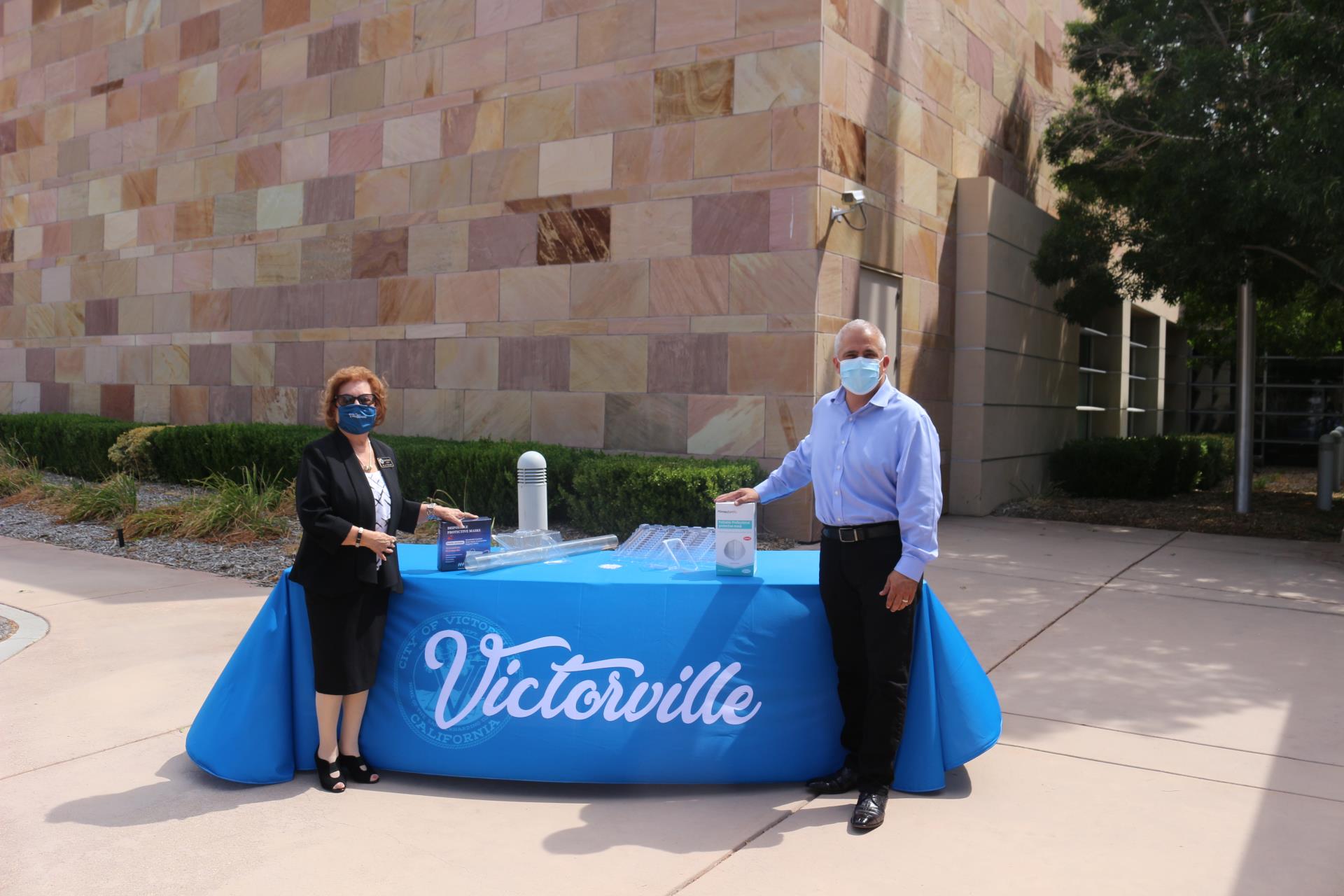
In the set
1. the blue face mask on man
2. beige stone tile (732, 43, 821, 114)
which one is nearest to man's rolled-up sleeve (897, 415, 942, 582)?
the blue face mask on man

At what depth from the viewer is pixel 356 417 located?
4.68 metres

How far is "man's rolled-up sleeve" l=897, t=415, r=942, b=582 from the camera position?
14.2ft

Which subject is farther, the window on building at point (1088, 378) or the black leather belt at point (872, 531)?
the window on building at point (1088, 378)

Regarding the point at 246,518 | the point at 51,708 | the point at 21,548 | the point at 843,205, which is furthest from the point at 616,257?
the point at 51,708

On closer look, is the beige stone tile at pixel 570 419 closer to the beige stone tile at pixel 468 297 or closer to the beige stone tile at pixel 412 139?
the beige stone tile at pixel 468 297

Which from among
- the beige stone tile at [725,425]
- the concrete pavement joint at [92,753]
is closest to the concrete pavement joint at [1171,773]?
the concrete pavement joint at [92,753]

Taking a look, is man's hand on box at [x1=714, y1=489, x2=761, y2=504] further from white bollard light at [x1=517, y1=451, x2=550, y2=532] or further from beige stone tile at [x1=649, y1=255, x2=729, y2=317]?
beige stone tile at [x1=649, y1=255, x2=729, y2=317]

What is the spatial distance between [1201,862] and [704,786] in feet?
6.42

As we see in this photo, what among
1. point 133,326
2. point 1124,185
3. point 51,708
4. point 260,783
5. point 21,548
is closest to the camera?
point 260,783

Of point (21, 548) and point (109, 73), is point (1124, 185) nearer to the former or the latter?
point (21, 548)

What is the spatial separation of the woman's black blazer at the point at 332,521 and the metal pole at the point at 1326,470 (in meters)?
14.8

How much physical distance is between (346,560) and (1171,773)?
3772 millimetres

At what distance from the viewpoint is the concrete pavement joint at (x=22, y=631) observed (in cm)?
689

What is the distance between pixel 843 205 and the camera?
11.4 meters
